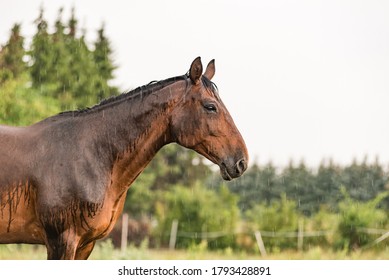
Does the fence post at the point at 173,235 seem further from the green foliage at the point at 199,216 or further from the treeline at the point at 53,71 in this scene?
the treeline at the point at 53,71

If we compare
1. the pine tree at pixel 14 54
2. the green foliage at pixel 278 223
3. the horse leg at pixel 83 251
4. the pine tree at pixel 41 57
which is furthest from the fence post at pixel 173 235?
the horse leg at pixel 83 251

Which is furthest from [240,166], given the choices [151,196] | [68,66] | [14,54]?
[151,196]

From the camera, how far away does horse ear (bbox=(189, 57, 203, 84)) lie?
4.93 meters

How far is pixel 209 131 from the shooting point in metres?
4.91

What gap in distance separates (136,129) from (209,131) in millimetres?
669

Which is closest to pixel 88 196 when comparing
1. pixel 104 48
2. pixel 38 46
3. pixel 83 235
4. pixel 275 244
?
pixel 83 235

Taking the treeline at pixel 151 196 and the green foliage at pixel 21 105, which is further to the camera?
the treeline at pixel 151 196

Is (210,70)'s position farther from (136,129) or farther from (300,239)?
(300,239)

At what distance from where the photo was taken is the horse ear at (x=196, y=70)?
493cm

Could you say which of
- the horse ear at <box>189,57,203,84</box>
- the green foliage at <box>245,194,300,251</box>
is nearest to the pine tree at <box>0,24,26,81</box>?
the green foliage at <box>245,194,300,251</box>

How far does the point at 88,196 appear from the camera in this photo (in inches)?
182

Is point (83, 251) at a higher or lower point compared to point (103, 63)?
lower
